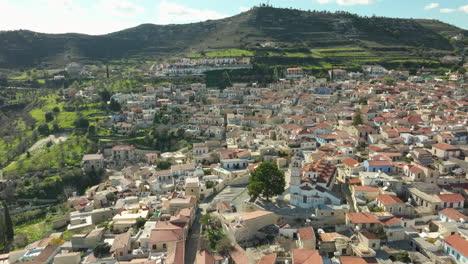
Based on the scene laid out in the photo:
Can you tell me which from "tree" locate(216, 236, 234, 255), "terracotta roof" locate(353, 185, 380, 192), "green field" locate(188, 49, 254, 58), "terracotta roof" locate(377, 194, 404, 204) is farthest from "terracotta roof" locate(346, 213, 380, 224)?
"green field" locate(188, 49, 254, 58)

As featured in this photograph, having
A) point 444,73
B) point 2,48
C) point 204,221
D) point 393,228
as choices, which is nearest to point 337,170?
point 393,228

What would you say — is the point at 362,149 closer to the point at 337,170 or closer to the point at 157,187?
the point at 337,170

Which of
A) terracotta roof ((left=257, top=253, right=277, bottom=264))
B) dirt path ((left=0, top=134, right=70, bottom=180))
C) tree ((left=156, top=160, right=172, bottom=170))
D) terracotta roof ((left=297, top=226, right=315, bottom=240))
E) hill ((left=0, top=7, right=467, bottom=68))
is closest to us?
terracotta roof ((left=257, top=253, right=277, bottom=264))

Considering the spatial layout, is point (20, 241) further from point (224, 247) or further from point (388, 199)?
point (388, 199)

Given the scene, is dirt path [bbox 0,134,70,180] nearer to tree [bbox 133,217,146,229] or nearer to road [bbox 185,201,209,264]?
tree [bbox 133,217,146,229]

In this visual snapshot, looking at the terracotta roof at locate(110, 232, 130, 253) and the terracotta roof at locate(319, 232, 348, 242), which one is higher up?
the terracotta roof at locate(319, 232, 348, 242)

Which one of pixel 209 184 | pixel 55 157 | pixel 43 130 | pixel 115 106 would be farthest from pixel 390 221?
pixel 43 130
